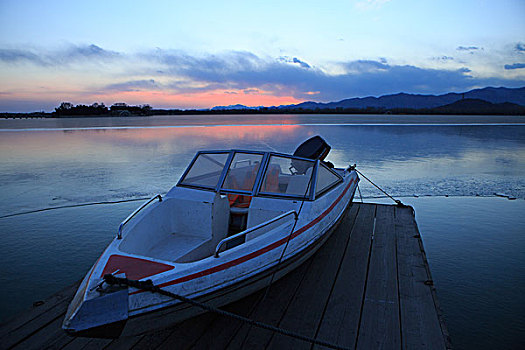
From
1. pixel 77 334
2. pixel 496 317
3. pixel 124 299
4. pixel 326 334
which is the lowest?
pixel 496 317

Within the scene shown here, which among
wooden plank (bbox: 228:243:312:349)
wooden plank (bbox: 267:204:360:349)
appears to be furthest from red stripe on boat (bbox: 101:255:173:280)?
wooden plank (bbox: 267:204:360:349)

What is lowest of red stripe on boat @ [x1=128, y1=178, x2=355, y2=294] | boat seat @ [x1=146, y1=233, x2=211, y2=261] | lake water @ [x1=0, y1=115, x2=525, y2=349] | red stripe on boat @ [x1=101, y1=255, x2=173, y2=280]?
lake water @ [x1=0, y1=115, x2=525, y2=349]

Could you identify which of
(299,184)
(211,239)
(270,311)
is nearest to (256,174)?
(299,184)

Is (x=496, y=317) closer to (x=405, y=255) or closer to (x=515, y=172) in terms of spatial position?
(x=405, y=255)

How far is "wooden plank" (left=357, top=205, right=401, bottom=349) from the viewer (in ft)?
10.7

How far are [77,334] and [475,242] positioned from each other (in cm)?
681

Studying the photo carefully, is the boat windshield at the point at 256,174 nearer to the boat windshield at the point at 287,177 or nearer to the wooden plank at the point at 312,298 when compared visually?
the boat windshield at the point at 287,177

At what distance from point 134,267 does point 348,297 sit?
2.58m

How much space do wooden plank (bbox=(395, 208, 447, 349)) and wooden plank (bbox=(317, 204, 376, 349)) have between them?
19.6 inches

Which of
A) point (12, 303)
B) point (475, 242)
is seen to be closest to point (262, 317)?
point (12, 303)

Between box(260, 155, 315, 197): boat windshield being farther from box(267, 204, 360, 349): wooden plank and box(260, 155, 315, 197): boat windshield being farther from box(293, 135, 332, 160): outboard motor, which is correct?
box(293, 135, 332, 160): outboard motor

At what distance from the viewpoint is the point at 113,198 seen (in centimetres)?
902

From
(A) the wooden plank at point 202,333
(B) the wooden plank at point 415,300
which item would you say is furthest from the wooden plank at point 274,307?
(B) the wooden plank at point 415,300

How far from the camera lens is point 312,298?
402 centimetres
